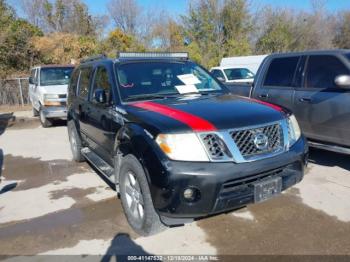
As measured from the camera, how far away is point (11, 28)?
1873cm

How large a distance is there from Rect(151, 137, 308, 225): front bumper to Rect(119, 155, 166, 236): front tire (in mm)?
182

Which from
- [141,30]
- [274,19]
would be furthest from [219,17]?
[141,30]

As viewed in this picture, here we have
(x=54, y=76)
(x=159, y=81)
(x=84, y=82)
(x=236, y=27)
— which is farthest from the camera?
(x=236, y=27)

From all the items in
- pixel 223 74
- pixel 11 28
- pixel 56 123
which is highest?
pixel 11 28

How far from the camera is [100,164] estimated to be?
484cm

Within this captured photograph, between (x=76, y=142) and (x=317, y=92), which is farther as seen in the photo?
(x=76, y=142)

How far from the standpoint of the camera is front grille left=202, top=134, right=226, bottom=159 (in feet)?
9.95

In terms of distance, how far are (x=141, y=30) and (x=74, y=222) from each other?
A: 107ft

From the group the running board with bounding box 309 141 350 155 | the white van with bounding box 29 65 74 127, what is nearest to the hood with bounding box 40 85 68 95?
the white van with bounding box 29 65 74 127

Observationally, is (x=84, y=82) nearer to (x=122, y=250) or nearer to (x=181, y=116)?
(x=181, y=116)

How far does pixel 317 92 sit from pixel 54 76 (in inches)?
338

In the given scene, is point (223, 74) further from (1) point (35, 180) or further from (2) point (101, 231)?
(2) point (101, 231)

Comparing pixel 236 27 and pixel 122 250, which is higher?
pixel 236 27

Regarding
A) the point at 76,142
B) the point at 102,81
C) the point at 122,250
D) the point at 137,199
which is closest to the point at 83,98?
the point at 102,81
